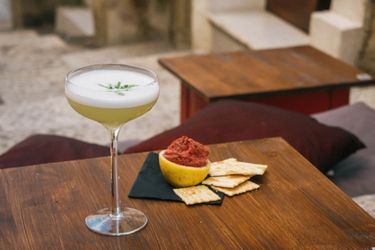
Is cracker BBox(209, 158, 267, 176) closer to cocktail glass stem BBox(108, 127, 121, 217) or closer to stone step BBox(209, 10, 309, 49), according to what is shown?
cocktail glass stem BBox(108, 127, 121, 217)

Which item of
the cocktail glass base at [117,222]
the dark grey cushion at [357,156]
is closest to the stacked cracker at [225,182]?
the cocktail glass base at [117,222]

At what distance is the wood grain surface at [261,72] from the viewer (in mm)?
3100

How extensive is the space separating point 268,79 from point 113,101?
1983mm

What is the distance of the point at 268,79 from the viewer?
3.24 meters

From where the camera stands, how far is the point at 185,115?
348cm

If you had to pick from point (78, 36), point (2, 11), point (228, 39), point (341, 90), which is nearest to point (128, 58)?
point (228, 39)

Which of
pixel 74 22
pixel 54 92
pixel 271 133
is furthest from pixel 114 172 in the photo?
pixel 74 22

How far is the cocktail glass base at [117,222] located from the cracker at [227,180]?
194 mm

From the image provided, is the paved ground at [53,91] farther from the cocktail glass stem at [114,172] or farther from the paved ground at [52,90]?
the cocktail glass stem at [114,172]

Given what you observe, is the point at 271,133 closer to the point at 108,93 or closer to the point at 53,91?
the point at 108,93

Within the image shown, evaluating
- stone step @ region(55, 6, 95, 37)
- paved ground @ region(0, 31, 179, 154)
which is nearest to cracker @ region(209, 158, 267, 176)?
paved ground @ region(0, 31, 179, 154)

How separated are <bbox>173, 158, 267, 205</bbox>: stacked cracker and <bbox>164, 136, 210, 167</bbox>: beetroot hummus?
5 cm

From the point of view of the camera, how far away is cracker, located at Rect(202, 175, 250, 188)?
158 centimetres

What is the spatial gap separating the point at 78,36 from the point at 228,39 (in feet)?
7.42
